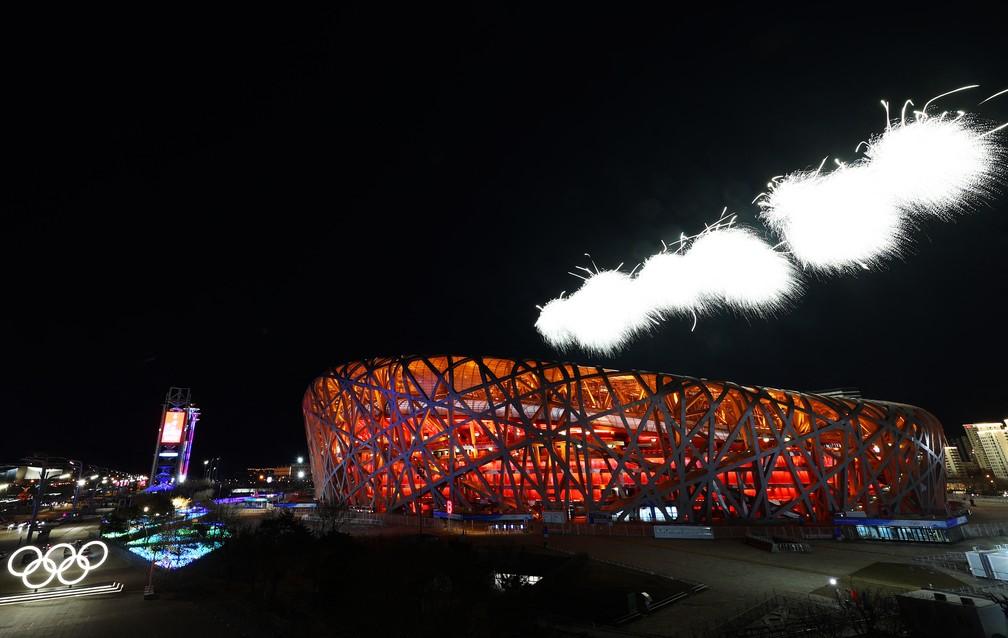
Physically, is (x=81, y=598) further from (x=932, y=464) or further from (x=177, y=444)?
(x=177, y=444)

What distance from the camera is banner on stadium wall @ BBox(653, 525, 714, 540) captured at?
30.2 metres

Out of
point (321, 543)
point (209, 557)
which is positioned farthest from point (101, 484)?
point (321, 543)

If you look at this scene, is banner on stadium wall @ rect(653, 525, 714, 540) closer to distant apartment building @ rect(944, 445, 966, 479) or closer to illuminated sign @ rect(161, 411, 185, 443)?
illuminated sign @ rect(161, 411, 185, 443)

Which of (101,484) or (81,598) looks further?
(101,484)

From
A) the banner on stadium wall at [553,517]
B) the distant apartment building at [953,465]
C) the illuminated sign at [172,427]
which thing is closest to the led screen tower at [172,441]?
the illuminated sign at [172,427]

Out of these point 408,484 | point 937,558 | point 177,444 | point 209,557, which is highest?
point 177,444

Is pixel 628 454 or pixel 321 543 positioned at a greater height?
pixel 628 454

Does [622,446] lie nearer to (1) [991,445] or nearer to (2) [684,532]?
(2) [684,532]

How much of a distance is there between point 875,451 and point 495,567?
41667 millimetres

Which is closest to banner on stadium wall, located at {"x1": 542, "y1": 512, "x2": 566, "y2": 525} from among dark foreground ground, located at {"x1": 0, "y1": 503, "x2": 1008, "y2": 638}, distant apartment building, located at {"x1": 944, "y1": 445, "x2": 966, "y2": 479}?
dark foreground ground, located at {"x1": 0, "y1": 503, "x2": 1008, "y2": 638}

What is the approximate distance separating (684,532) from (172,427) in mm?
83755

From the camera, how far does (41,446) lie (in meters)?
109

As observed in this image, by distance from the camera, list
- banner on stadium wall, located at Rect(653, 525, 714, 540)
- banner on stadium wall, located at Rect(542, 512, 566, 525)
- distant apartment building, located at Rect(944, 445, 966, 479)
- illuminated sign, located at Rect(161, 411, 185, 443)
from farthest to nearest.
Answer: distant apartment building, located at Rect(944, 445, 966, 479)
illuminated sign, located at Rect(161, 411, 185, 443)
banner on stadium wall, located at Rect(542, 512, 566, 525)
banner on stadium wall, located at Rect(653, 525, 714, 540)

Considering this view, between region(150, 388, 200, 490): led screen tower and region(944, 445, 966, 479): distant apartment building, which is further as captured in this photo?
region(944, 445, 966, 479): distant apartment building
